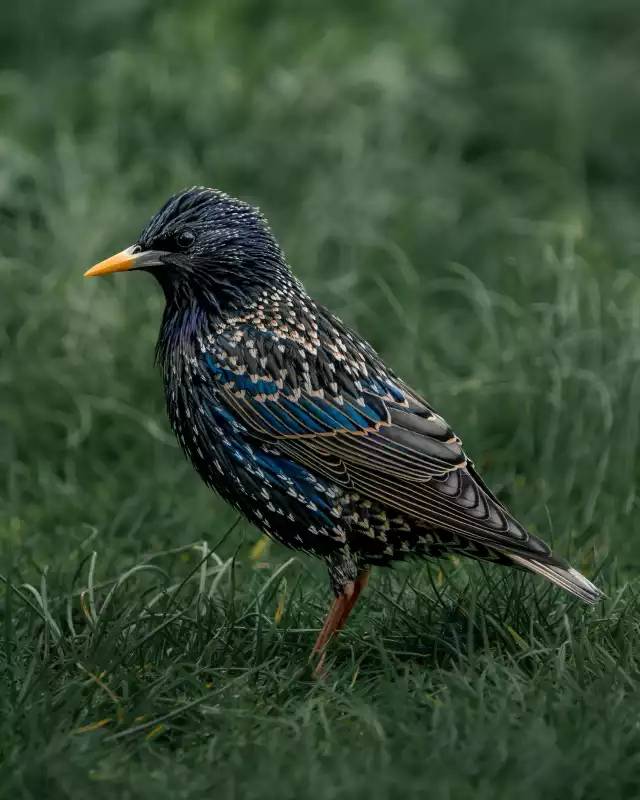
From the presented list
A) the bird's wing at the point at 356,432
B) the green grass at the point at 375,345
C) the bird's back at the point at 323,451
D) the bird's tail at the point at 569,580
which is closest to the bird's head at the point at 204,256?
the bird's back at the point at 323,451

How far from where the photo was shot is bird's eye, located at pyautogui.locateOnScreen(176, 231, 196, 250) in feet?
15.5

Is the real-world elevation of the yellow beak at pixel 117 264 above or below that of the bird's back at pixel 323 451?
Result: above

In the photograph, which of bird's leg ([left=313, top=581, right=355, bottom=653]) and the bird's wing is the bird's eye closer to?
the bird's wing

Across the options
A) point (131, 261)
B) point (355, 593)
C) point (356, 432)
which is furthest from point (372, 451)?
point (131, 261)

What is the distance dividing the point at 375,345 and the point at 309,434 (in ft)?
8.66

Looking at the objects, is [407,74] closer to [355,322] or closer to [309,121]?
[309,121]

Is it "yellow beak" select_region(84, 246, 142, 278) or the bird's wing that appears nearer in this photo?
the bird's wing

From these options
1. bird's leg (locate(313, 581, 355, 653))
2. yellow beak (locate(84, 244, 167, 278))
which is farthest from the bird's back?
yellow beak (locate(84, 244, 167, 278))

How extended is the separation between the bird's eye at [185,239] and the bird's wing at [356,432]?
395 mm

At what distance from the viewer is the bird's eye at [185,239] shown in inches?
186

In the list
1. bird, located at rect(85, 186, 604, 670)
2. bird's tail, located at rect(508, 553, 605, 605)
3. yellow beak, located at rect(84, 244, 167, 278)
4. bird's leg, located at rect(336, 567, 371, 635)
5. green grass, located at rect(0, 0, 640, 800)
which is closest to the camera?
green grass, located at rect(0, 0, 640, 800)

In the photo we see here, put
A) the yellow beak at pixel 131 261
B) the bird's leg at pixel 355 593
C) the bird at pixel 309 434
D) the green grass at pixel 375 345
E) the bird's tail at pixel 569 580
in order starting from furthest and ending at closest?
1. the yellow beak at pixel 131 261
2. the bird's leg at pixel 355 593
3. the bird at pixel 309 434
4. the bird's tail at pixel 569 580
5. the green grass at pixel 375 345

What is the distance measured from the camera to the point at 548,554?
173 inches

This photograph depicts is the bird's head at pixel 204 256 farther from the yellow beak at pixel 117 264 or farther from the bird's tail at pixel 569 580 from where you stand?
the bird's tail at pixel 569 580
